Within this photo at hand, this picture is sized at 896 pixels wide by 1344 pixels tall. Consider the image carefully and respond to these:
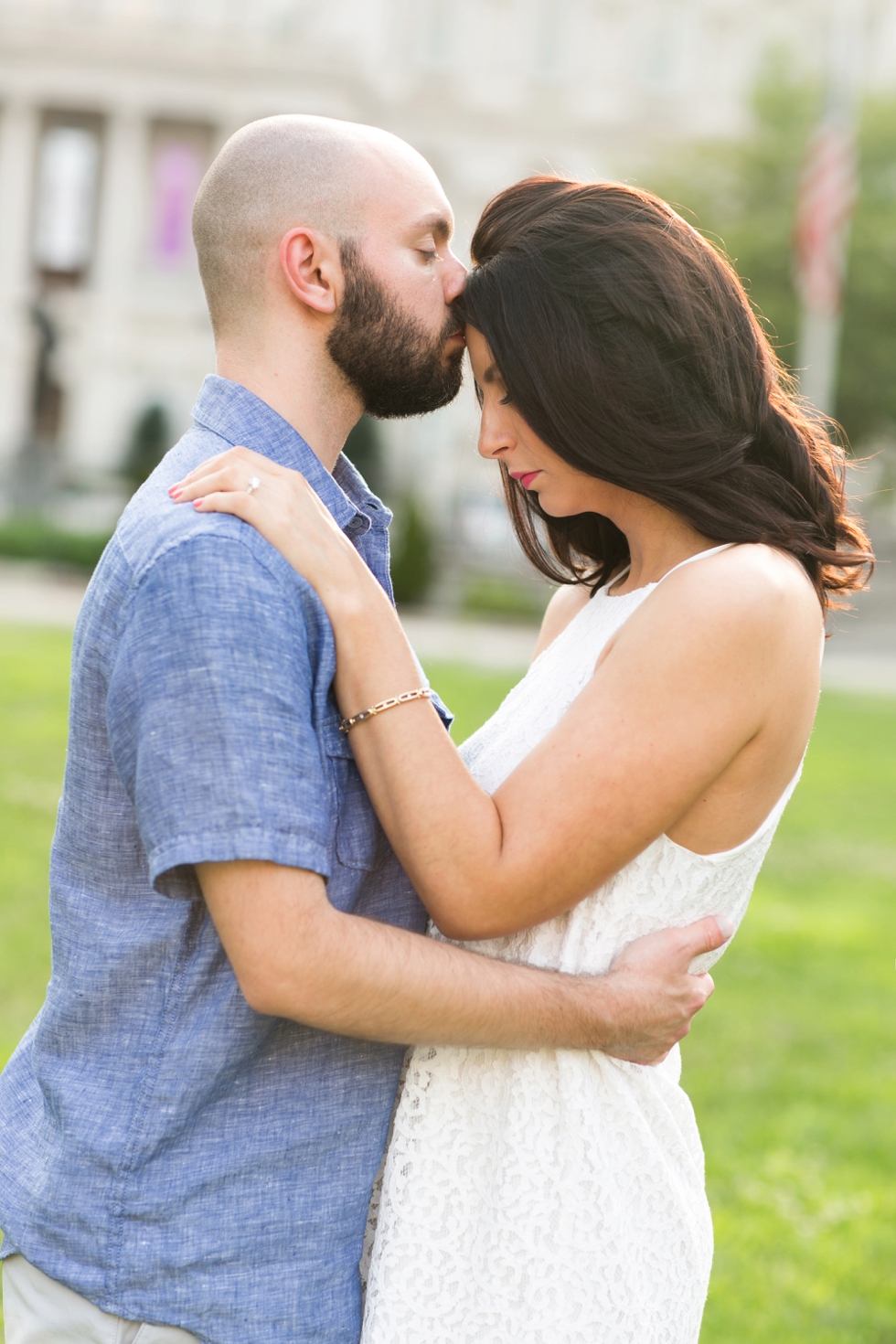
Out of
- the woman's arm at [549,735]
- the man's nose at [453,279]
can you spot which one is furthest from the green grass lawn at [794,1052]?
the man's nose at [453,279]

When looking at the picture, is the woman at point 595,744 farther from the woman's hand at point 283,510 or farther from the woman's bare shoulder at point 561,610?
the woman's bare shoulder at point 561,610

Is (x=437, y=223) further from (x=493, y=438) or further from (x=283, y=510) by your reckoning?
(x=283, y=510)

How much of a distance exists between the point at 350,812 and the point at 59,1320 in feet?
2.68

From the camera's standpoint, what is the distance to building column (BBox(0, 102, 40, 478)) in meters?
42.8

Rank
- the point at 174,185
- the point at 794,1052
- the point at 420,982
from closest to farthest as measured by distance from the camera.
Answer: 1. the point at 420,982
2. the point at 794,1052
3. the point at 174,185

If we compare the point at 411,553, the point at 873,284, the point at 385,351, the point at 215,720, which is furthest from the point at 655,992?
the point at 873,284

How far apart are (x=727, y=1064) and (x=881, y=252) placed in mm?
25571

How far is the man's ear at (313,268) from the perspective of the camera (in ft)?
6.82

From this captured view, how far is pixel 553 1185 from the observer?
6.81ft

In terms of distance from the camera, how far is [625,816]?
6.61 ft

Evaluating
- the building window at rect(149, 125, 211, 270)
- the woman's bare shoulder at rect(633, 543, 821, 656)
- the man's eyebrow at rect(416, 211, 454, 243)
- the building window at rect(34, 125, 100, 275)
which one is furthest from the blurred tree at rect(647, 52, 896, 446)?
the woman's bare shoulder at rect(633, 543, 821, 656)

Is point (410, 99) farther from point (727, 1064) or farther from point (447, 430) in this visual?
point (727, 1064)

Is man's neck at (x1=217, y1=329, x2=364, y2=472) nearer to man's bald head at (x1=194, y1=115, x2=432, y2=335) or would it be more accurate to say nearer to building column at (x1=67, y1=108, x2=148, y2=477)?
man's bald head at (x1=194, y1=115, x2=432, y2=335)

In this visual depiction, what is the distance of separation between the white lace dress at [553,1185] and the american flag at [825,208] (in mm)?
17473
